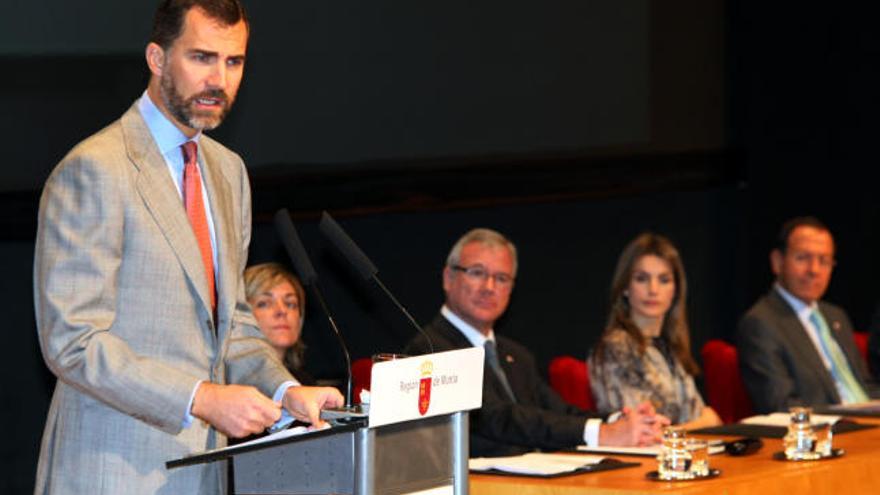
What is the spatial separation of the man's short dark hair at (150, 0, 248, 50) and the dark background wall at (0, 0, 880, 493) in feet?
5.72

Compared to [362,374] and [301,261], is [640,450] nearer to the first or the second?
[362,374]

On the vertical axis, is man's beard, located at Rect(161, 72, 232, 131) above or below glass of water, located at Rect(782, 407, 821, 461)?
above

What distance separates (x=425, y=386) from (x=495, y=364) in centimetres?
260

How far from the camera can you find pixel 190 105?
9.80 ft

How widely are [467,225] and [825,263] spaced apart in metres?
1.56

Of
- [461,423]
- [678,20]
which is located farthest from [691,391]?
[461,423]

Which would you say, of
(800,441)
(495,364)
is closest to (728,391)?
(495,364)

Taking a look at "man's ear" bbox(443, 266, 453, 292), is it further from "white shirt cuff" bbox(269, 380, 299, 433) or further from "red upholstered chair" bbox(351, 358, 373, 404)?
"white shirt cuff" bbox(269, 380, 299, 433)

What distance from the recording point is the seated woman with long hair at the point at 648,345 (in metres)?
5.81

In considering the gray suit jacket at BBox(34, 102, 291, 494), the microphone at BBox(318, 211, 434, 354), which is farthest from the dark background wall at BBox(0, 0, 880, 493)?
the microphone at BBox(318, 211, 434, 354)

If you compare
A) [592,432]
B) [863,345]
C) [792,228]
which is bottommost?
[592,432]

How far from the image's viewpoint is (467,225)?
6.53 metres

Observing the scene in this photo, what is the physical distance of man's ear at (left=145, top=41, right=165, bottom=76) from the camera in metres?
3.02

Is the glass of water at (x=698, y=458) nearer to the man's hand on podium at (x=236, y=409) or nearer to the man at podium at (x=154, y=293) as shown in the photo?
the man at podium at (x=154, y=293)
